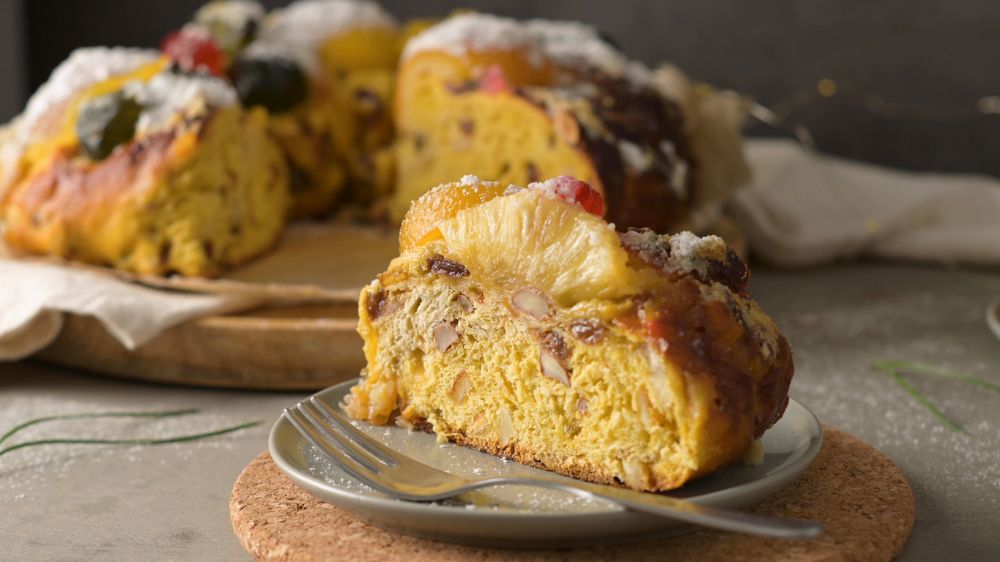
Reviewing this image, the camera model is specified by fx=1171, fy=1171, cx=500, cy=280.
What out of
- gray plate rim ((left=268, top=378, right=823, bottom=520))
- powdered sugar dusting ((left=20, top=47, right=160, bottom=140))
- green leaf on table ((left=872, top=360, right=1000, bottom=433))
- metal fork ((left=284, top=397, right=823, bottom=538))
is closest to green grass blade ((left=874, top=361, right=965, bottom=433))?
green leaf on table ((left=872, top=360, right=1000, bottom=433))

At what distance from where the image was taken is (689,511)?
1537mm

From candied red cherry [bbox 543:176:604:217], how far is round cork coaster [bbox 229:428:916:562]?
0.54 meters

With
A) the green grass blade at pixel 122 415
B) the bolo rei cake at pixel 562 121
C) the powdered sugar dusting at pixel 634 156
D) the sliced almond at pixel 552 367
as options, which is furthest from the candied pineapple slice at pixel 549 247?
the powdered sugar dusting at pixel 634 156

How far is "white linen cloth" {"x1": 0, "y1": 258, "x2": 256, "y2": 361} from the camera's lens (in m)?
2.86

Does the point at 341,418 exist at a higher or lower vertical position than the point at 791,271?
higher

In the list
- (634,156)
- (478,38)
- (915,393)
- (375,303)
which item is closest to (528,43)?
(478,38)

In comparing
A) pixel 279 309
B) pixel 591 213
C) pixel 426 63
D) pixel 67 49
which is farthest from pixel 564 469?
pixel 67 49

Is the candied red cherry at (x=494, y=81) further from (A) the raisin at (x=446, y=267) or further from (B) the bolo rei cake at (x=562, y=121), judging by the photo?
(A) the raisin at (x=446, y=267)

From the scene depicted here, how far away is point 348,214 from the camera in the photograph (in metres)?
4.20

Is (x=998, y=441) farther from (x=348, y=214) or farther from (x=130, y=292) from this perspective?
(x=348, y=214)

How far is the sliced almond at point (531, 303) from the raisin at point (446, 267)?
12 cm

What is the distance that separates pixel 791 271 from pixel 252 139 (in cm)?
202

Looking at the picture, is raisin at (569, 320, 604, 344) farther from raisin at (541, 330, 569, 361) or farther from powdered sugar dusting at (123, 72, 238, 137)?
powdered sugar dusting at (123, 72, 238, 137)

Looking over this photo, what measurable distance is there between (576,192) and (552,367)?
0.29 meters
